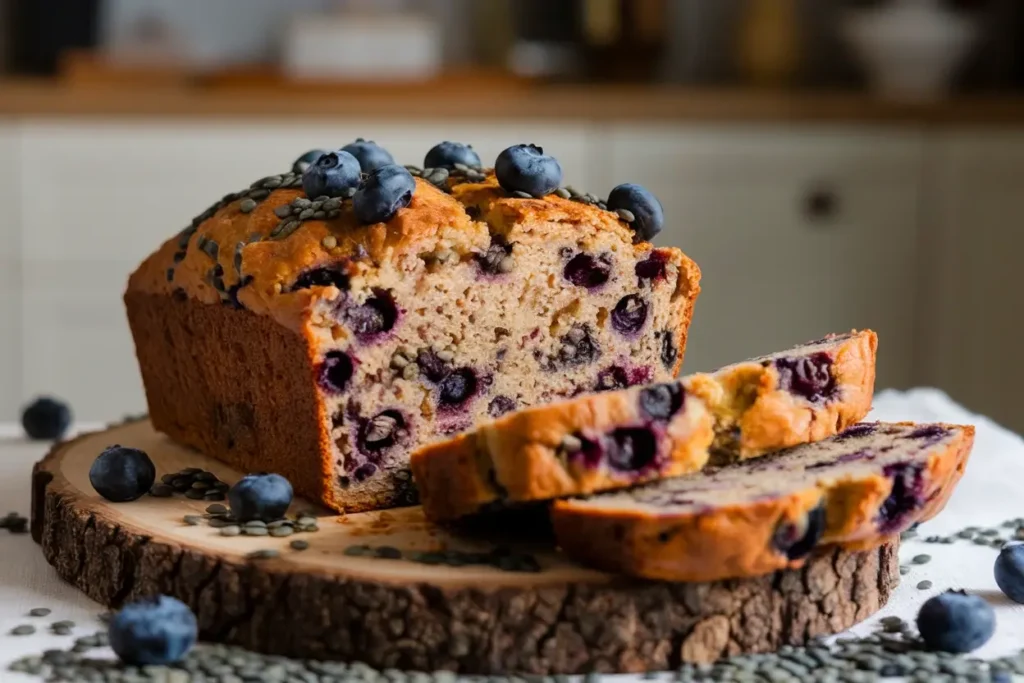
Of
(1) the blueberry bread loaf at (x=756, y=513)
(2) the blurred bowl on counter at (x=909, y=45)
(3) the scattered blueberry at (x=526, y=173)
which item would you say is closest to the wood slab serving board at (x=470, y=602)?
(1) the blueberry bread loaf at (x=756, y=513)

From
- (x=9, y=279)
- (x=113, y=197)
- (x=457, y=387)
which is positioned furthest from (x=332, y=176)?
(x=9, y=279)

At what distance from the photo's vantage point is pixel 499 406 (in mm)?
2273

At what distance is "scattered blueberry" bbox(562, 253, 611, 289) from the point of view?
7.44 ft

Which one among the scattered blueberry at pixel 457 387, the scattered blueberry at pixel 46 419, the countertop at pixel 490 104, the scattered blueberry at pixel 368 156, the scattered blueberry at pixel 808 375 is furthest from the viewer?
the countertop at pixel 490 104

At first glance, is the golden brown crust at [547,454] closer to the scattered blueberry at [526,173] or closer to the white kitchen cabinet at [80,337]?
the scattered blueberry at [526,173]

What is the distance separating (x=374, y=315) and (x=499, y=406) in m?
0.28

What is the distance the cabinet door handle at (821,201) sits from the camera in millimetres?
4887

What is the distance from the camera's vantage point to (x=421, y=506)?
2137 millimetres

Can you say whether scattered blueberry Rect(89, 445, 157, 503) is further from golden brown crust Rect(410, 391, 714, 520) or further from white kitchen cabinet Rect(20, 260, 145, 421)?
white kitchen cabinet Rect(20, 260, 145, 421)

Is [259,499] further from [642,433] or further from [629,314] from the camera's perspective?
[629,314]

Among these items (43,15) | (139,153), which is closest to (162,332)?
(139,153)

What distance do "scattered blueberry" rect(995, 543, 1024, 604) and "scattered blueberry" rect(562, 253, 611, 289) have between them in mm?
739

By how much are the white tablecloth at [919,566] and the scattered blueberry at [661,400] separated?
38 cm

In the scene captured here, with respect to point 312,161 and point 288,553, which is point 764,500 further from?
point 312,161
